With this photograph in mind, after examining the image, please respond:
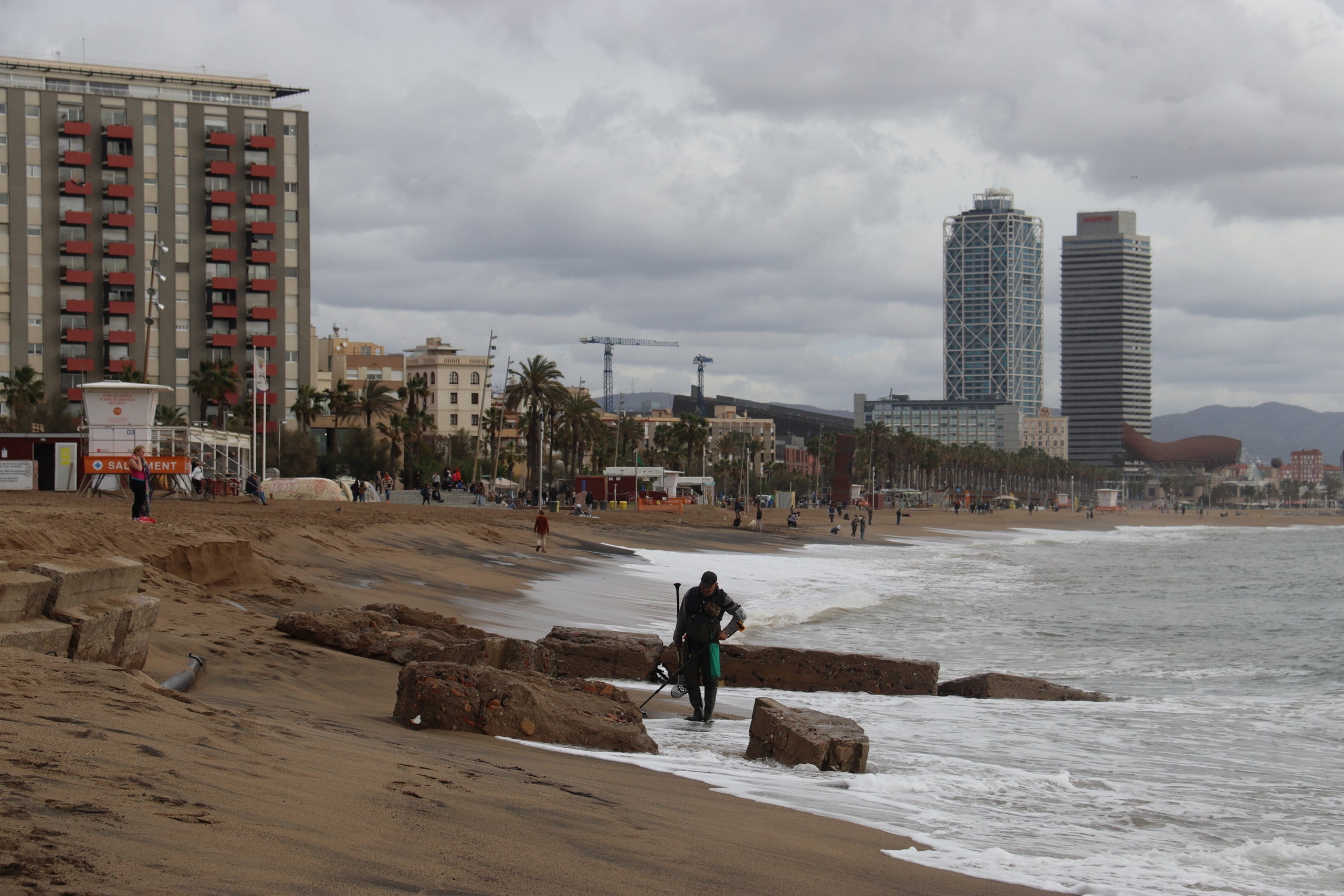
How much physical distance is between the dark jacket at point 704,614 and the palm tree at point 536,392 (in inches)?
2501

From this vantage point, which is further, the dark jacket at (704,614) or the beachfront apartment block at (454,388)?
the beachfront apartment block at (454,388)

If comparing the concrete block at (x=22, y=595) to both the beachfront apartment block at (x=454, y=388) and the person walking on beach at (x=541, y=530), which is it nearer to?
the person walking on beach at (x=541, y=530)

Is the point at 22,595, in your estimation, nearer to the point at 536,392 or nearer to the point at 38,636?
the point at 38,636

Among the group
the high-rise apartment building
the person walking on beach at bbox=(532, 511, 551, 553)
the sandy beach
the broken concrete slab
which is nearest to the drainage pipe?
the sandy beach

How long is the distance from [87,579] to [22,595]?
89 cm

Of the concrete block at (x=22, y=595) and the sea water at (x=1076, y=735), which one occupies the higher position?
the concrete block at (x=22, y=595)

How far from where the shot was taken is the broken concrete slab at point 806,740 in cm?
806

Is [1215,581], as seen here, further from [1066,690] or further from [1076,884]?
[1076,884]

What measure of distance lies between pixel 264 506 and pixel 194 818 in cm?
3037

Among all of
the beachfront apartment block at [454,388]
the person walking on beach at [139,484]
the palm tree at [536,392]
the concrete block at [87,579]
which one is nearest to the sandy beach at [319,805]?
the concrete block at [87,579]

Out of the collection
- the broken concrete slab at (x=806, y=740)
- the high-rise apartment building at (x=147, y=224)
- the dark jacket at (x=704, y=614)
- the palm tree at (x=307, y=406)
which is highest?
the high-rise apartment building at (x=147, y=224)

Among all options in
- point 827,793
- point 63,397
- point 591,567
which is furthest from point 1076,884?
point 63,397

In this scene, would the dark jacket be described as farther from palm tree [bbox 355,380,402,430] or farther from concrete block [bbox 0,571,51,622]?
palm tree [bbox 355,380,402,430]

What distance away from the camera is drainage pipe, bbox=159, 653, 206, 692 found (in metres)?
7.72
